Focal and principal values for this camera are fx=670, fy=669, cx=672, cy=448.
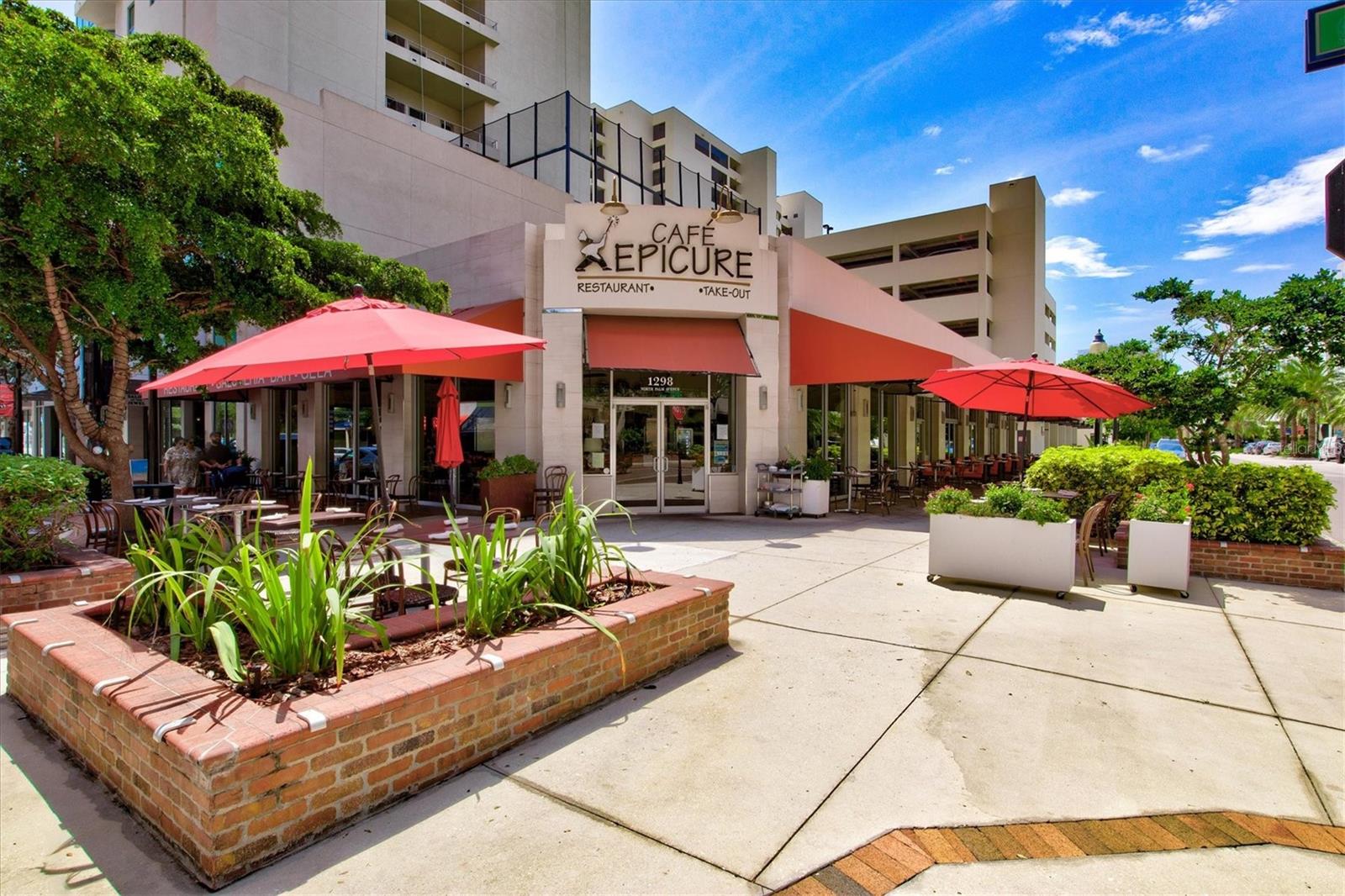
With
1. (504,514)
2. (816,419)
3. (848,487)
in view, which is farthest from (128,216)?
(848,487)

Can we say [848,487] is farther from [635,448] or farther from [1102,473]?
[1102,473]

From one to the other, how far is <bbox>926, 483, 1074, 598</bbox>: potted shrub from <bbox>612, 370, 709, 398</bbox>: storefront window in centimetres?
632

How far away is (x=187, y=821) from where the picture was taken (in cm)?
250

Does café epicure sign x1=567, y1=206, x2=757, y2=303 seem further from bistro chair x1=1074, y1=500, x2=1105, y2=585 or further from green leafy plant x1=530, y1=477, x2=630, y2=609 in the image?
green leafy plant x1=530, y1=477, x2=630, y2=609

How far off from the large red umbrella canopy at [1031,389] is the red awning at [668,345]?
3.48 m

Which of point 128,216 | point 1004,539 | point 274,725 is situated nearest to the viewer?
point 274,725

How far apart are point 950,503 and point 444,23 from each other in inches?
1123

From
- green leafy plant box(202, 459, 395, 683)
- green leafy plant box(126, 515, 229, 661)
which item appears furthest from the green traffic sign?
green leafy plant box(126, 515, 229, 661)

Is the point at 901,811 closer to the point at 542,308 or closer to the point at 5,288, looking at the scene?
the point at 542,308

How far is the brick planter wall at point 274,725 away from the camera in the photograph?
2.46 metres

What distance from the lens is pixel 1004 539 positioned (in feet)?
23.1

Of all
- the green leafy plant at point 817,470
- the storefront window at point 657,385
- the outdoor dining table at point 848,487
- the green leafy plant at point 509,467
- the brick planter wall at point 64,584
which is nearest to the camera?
the brick planter wall at point 64,584

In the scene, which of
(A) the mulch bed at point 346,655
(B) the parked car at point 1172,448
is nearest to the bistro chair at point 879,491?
(B) the parked car at point 1172,448

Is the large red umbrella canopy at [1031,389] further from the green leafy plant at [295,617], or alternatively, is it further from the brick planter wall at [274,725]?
the green leafy plant at [295,617]
